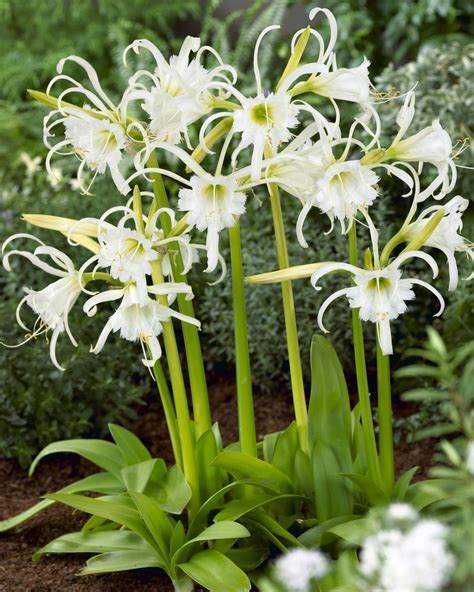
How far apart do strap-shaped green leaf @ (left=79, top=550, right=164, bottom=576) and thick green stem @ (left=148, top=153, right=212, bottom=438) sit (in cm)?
31

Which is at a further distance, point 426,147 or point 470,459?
point 426,147

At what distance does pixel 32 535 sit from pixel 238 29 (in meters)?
4.64

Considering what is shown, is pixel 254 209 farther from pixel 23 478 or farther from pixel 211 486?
pixel 211 486

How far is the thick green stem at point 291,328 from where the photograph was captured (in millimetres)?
2189

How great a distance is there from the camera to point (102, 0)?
20.8 ft

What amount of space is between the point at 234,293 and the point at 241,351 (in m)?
0.14

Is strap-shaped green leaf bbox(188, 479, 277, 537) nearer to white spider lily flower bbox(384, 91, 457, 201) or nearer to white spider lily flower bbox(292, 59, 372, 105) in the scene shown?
white spider lily flower bbox(384, 91, 457, 201)

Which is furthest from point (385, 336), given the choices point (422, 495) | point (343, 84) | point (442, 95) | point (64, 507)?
point (442, 95)

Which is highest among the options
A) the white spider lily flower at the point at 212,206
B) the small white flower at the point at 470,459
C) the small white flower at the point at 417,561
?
the white spider lily flower at the point at 212,206

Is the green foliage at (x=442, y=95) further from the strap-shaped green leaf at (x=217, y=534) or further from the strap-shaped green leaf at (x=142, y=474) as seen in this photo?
the strap-shaped green leaf at (x=217, y=534)

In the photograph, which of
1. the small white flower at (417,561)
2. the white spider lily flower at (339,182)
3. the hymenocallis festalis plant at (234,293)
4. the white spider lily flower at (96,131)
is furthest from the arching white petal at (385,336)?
the small white flower at (417,561)

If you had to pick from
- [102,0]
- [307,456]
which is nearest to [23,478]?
[307,456]

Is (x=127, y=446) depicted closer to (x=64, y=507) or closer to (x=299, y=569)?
(x=64, y=507)

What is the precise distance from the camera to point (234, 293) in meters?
2.17
